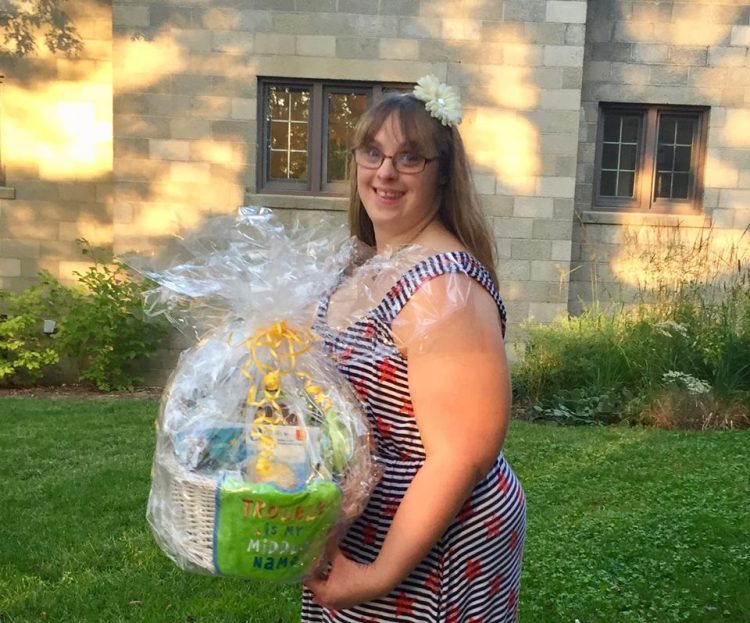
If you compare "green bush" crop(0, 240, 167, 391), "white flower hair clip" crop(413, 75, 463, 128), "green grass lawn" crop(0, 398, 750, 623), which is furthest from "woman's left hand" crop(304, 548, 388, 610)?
"green bush" crop(0, 240, 167, 391)

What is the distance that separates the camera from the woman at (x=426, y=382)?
4.39ft

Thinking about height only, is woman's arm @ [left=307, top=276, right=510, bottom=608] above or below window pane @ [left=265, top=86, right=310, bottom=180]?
below

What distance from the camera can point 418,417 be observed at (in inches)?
53.7

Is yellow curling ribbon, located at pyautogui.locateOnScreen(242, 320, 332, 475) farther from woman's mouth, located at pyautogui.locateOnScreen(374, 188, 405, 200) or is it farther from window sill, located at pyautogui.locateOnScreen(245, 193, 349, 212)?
window sill, located at pyautogui.locateOnScreen(245, 193, 349, 212)

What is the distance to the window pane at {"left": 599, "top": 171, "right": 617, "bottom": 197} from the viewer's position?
9.31m

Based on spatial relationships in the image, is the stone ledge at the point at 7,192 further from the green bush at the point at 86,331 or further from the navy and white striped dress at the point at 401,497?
the navy and white striped dress at the point at 401,497

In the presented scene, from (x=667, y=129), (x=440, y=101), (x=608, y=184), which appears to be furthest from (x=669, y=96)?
(x=440, y=101)

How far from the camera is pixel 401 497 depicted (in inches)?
56.7

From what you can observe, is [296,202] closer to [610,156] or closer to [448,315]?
[610,156]

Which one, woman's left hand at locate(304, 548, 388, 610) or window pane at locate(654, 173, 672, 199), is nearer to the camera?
woman's left hand at locate(304, 548, 388, 610)

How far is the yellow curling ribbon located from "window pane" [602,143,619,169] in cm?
865

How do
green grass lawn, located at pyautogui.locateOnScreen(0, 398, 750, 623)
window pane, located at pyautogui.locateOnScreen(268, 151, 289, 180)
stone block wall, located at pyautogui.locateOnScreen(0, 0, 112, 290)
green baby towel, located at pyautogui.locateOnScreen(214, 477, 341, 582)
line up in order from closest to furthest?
green baby towel, located at pyautogui.locateOnScreen(214, 477, 341, 582) < green grass lawn, located at pyautogui.locateOnScreen(0, 398, 750, 623) < window pane, located at pyautogui.locateOnScreen(268, 151, 289, 180) < stone block wall, located at pyautogui.locateOnScreen(0, 0, 112, 290)

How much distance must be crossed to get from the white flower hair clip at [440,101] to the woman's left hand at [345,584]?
92cm

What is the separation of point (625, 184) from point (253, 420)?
889 cm
